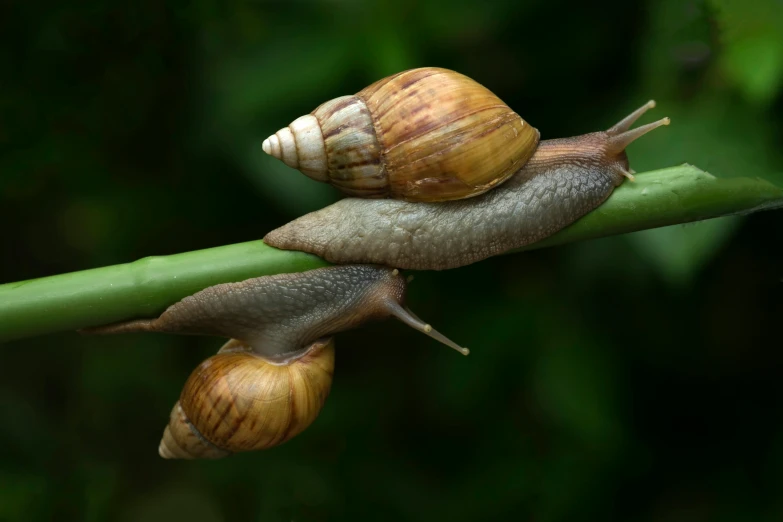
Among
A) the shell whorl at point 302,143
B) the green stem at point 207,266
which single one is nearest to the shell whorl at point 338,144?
the shell whorl at point 302,143

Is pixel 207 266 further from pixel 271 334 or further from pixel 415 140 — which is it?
pixel 415 140

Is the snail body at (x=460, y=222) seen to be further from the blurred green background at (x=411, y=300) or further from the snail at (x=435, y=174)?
the blurred green background at (x=411, y=300)

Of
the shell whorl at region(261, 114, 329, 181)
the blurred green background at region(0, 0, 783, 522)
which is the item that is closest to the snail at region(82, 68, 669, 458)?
the shell whorl at region(261, 114, 329, 181)

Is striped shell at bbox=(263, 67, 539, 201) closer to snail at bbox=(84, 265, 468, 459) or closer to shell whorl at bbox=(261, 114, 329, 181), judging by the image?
shell whorl at bbox=(261, 114, 329, 181)

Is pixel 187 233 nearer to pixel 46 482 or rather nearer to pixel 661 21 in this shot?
pixel 46 482

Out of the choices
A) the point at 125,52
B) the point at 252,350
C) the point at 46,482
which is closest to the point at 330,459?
the point at 252,350
